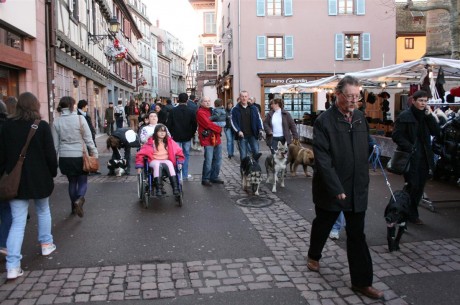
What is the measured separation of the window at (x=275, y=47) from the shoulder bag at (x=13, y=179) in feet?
91.1

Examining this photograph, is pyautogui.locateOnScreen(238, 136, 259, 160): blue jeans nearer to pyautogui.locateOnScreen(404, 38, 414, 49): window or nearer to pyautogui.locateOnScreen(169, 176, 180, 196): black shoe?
pyautogui.locateOnScreen(169, 176, 180, 196): black shoe

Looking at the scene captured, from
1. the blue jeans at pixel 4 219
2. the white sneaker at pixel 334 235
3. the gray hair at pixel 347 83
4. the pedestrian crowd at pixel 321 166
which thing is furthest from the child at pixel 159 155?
the gray hair at pixel 347 83

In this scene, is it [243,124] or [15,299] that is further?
[243,124]

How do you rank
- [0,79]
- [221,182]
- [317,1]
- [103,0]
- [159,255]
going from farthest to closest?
[317,1], [103,0], [0,79], [221,182], [159,255]

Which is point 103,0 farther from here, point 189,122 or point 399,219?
point 399,219

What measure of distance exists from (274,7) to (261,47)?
2836mm

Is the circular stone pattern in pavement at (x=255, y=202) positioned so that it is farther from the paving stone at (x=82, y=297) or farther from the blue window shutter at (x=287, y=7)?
the blue window shutter at (x=287, y=7)

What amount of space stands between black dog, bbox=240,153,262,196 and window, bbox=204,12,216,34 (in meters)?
43.1

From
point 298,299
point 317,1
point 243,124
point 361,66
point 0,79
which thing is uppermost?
point 317,1

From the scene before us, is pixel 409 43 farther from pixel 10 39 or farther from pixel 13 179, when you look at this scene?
pixel 13 179

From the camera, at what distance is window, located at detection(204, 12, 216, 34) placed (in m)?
49.8

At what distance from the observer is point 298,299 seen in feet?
13.2

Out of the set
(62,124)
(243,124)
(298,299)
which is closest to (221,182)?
(243,124)

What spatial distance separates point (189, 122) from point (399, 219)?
17.9 feet
